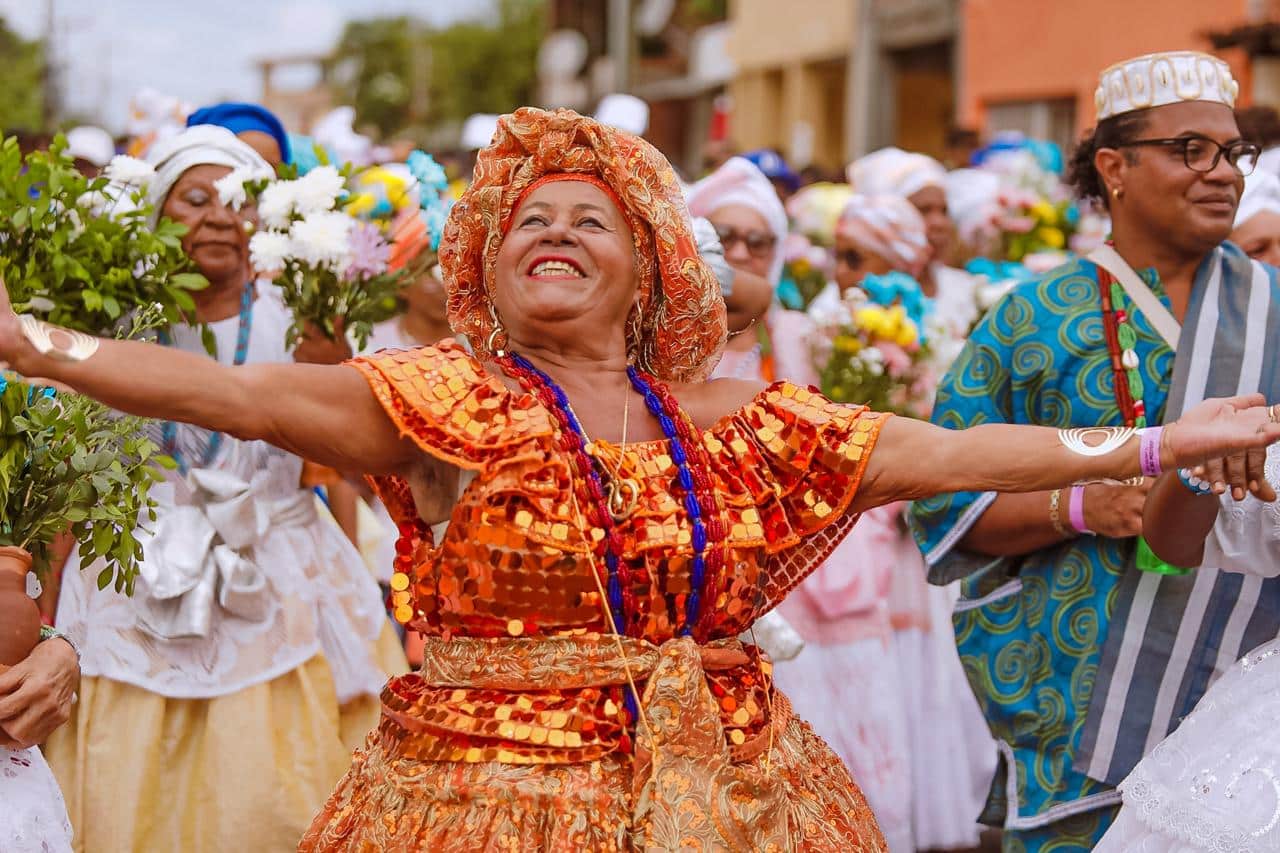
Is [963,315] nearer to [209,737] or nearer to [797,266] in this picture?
[797,266]

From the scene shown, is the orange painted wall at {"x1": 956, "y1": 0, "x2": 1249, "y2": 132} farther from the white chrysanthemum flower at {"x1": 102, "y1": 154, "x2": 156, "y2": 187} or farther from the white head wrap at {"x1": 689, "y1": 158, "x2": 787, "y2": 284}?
the white chrysanthemum flower at {"x1": 102, "y1": 154, "x2": 156, "y2": 187}

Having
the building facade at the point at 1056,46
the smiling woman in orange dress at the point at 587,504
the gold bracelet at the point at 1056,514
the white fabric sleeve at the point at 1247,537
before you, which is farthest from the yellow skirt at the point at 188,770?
the building facade at the point at 1056,46

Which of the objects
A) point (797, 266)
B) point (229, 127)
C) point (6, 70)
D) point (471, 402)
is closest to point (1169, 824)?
point (471, 402)

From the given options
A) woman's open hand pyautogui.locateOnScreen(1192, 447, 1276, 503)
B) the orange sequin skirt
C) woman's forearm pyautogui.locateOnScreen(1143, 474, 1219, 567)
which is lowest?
the orange sequin skirt

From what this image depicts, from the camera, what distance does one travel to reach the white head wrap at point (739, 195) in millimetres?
7598

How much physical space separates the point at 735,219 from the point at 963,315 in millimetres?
1496

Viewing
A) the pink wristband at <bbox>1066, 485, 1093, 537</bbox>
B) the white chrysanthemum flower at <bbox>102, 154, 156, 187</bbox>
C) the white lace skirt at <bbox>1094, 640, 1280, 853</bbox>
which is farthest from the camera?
the white chrysanthemum flower at <bbox>102, 154, 156, 187</bbox>

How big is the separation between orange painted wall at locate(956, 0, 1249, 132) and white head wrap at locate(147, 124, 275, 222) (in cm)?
1231

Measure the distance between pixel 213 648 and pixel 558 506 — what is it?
2.48m

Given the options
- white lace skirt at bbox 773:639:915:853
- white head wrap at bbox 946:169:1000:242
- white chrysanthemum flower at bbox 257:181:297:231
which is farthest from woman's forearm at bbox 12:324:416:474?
white head wrap at bbox 946:169:1000:242

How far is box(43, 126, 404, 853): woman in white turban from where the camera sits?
5363mm

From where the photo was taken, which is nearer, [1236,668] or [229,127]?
[1236,668]

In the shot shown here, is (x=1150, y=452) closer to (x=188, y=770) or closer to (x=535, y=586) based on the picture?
(x=535, y=586)

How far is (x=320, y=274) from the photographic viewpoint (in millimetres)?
5586
